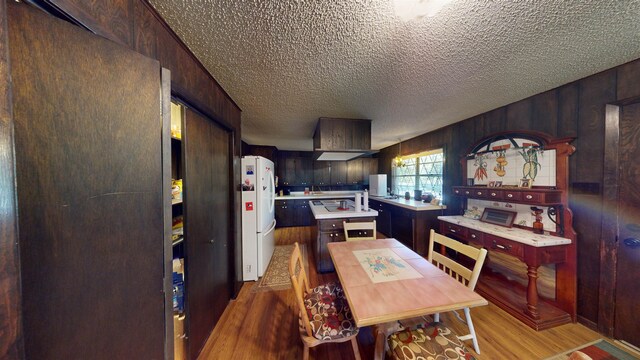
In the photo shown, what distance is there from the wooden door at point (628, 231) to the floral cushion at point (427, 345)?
1.66 meters

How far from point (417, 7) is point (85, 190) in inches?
63.2

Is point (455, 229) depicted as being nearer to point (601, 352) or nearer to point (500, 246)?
point (500, 246)

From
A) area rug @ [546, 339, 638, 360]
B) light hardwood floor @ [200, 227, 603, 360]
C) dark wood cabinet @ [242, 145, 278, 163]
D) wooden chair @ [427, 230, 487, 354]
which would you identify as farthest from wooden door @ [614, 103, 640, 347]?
dark wood cabinet @ [242, 145, 278, 163]

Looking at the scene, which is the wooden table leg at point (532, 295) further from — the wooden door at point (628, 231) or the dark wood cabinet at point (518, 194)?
the dark wood cabinet at point (518, 194)

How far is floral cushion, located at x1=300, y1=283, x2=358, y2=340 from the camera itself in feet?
3.90

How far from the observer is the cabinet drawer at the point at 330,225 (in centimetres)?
256

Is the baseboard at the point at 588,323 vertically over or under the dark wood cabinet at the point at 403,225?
under

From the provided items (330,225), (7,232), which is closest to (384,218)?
(330,225)

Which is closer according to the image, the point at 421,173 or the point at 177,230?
the point at 177,230

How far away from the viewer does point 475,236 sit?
2150 mm

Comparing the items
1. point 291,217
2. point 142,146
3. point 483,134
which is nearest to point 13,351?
point 142,146

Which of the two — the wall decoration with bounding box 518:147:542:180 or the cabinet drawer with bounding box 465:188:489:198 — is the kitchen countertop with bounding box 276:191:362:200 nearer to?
the cabinet drawer with bounding box 465:188:489:198

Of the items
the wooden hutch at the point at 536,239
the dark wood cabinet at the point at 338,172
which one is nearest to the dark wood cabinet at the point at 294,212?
the dark wood cabinet at the point at 338,172

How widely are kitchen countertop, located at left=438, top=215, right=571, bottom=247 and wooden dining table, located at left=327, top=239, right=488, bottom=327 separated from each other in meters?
1.10
